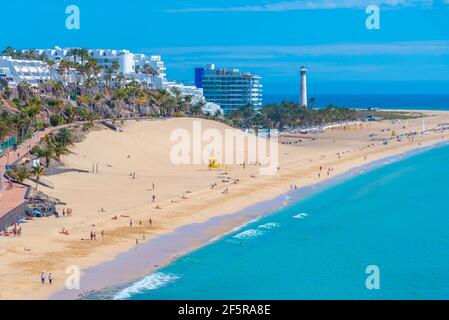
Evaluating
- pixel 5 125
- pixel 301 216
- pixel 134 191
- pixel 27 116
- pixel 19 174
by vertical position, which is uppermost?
pixel 27 116

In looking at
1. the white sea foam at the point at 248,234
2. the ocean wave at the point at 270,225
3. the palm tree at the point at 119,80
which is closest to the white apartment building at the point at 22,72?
the palm tree at the point at 119,80

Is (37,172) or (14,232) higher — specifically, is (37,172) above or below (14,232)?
above

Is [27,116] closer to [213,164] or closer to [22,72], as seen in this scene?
[213,164]

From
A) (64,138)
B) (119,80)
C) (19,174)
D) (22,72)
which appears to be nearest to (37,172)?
(19,174)

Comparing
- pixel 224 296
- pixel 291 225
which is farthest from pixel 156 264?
pixel 291 225

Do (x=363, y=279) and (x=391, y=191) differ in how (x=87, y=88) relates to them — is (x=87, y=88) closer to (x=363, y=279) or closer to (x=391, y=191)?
(x=391, y=191)

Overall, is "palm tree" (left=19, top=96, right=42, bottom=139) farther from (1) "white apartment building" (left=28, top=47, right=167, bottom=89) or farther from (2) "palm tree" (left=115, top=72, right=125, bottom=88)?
(1) "white apartment building" (left=28, top=47, right=167, bottom=89)
